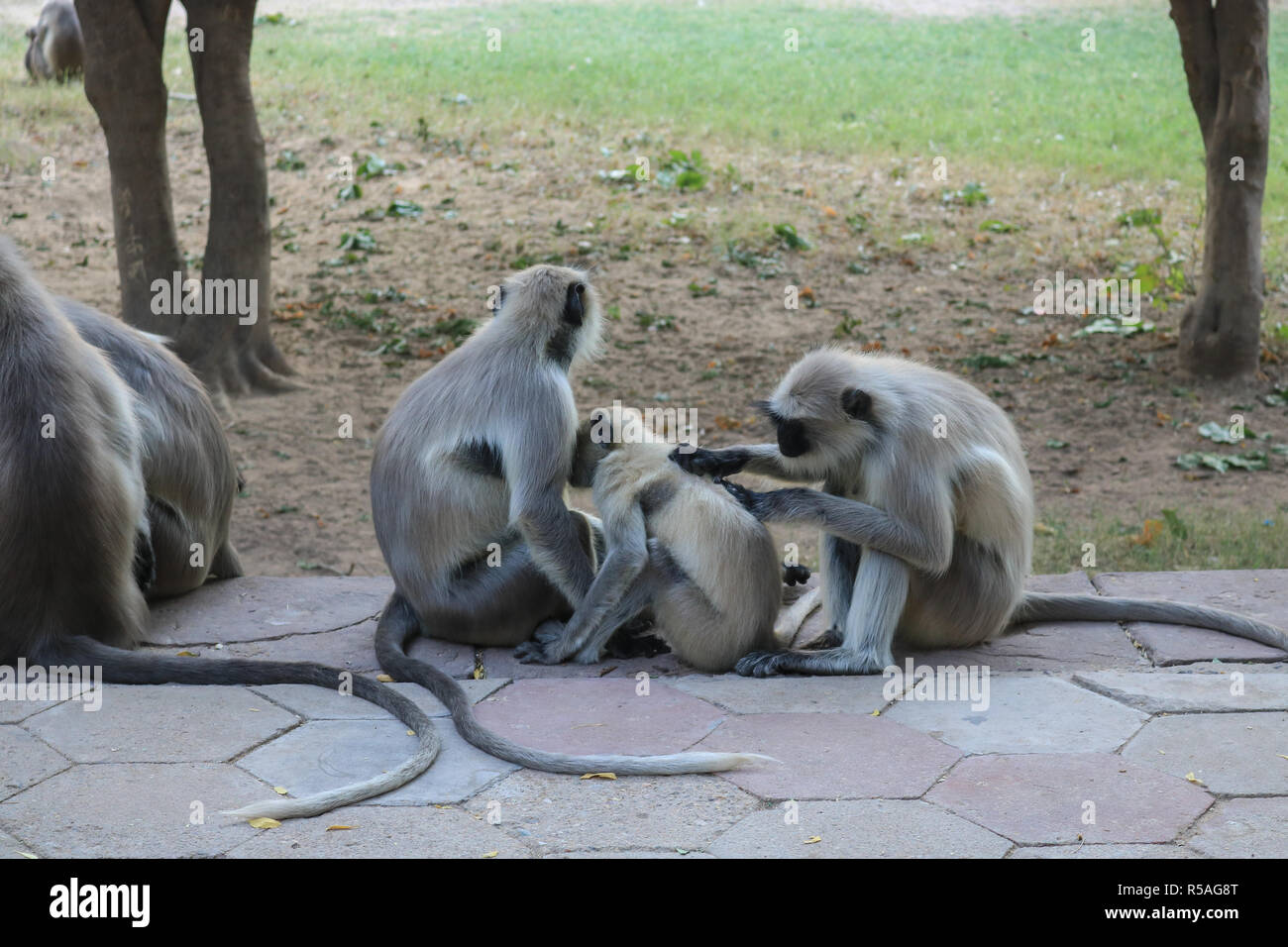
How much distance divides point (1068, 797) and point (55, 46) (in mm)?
15839

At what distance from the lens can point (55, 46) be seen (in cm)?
1555

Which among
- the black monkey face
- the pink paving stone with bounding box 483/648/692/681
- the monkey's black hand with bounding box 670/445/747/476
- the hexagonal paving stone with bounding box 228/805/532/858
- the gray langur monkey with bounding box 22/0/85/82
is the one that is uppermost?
the gray langur monkey with bounding box 22/0/85/82

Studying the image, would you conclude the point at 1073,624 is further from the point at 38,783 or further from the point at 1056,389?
the point at 1056,389

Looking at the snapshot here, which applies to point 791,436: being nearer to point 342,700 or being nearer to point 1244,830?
point 342,700

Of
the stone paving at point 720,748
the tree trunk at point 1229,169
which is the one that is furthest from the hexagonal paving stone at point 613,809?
the tree trunk at point 1229,169

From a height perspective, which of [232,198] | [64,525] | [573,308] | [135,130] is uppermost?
[135,130]

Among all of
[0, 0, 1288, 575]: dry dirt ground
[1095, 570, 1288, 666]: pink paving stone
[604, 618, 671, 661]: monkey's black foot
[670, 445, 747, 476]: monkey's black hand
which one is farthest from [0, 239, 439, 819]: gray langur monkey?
[1095, 570, 1288, 666]: pink paving stone

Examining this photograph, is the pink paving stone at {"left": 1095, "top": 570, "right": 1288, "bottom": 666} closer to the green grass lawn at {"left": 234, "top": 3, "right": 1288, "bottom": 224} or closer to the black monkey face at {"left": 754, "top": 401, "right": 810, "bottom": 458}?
the black monkey face at {"left": 754, "top": 401, "right": 810, "bottom": 458}

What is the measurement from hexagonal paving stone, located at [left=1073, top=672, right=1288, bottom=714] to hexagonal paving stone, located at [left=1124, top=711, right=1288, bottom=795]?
0.21ft

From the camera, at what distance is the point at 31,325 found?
3.91 meters

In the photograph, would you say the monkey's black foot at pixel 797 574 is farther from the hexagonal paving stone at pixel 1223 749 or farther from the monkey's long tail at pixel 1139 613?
the hexagonal paving stone at pixel 1223 749

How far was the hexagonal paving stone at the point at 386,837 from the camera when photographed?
2672 millimetres

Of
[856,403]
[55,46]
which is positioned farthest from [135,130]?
[55,46]

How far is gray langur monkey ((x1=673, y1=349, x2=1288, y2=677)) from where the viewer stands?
12.4 ft
